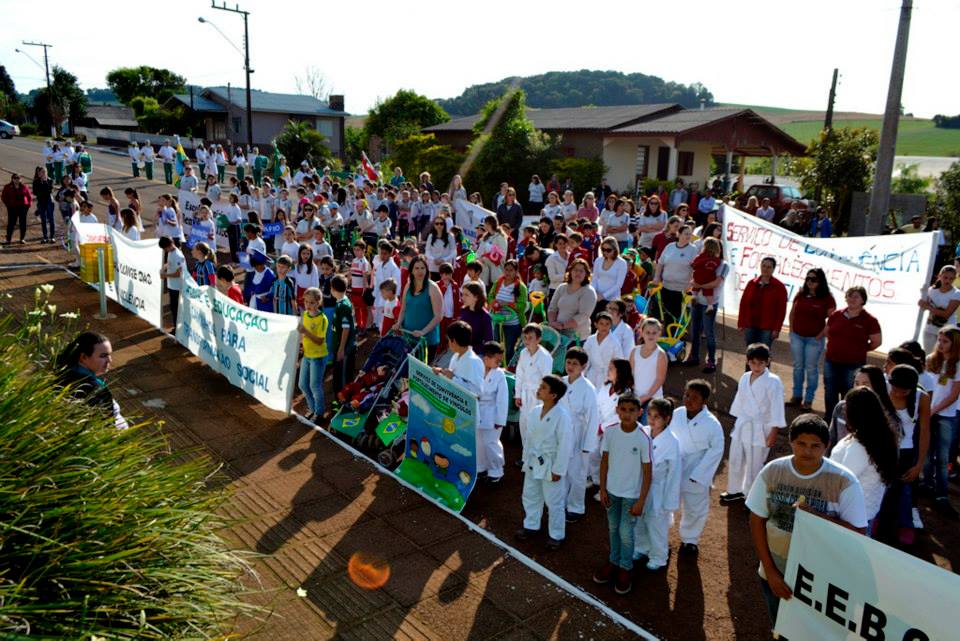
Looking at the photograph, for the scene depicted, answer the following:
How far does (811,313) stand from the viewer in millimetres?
9477

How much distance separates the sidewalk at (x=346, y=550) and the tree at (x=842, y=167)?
68.2ft

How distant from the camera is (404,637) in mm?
5180

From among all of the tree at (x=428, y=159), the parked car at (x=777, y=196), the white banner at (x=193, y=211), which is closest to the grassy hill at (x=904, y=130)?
the parked car at (x=777, y=196)

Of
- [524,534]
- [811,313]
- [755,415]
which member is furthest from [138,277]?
[811,313]

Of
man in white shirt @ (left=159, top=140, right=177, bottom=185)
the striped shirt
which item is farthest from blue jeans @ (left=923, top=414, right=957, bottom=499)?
man in white shirt @ (left=159, top=140, right=177, bottom=185)

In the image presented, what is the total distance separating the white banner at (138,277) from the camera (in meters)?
12.6

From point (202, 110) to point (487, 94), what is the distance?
250ft

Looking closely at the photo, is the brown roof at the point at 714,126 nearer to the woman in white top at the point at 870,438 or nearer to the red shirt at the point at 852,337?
the red shirt at the point at 852,337

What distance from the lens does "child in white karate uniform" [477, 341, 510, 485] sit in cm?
735

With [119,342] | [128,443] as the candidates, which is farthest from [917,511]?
[119,342]

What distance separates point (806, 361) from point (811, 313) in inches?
27.1

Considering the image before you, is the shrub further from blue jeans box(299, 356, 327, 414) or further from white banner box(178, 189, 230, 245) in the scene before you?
white banner box(178, 189, 230, 245)

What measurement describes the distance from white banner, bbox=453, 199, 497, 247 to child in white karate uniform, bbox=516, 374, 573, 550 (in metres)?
10.9

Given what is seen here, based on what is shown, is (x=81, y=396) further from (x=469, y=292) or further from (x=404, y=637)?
(x=469, y=292)
